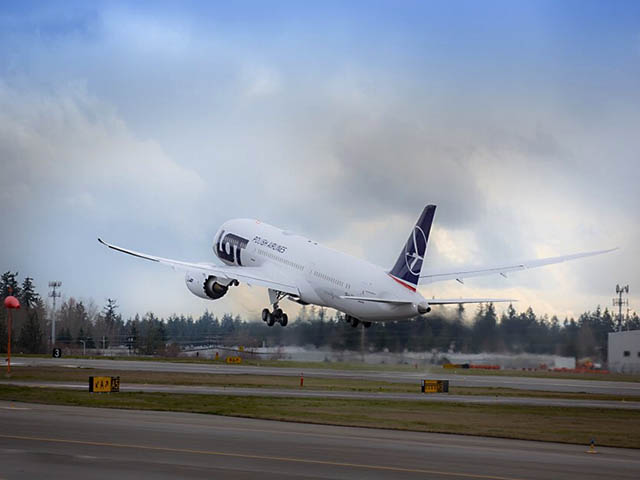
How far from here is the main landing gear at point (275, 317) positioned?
77938mm

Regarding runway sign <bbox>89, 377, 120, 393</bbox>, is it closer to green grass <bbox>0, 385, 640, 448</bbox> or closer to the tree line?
green grass <bbox>0, 385, 640, 448</bbox>

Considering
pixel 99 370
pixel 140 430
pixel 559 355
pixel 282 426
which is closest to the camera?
pixel 140 430

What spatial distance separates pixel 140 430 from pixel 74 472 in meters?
8.66

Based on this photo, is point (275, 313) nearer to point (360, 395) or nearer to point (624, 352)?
point (360, 395)

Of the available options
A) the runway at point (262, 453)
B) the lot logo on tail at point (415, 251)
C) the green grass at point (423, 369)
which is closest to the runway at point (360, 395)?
the lot logo on tail at point (415, 251)

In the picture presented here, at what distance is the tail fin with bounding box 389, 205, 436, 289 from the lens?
2557 inches

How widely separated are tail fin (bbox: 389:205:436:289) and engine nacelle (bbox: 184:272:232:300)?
1685 centimetres

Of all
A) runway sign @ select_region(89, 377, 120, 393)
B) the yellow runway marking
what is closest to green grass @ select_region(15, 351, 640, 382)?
runway sign @ select_region(89, 377, 120, 393)

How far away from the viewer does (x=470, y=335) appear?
75000mm

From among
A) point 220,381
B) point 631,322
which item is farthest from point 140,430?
point 631,322

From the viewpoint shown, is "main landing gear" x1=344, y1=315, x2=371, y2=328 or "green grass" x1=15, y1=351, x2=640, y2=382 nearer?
"main landing gear" x1=344, y1=315, x2=371, y2=328

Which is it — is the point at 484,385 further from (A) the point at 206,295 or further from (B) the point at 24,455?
(B) the point at 24,455

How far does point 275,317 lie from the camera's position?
257ft

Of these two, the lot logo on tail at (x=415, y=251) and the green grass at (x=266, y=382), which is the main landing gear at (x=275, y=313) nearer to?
the green grass at (x=266, y=382)
